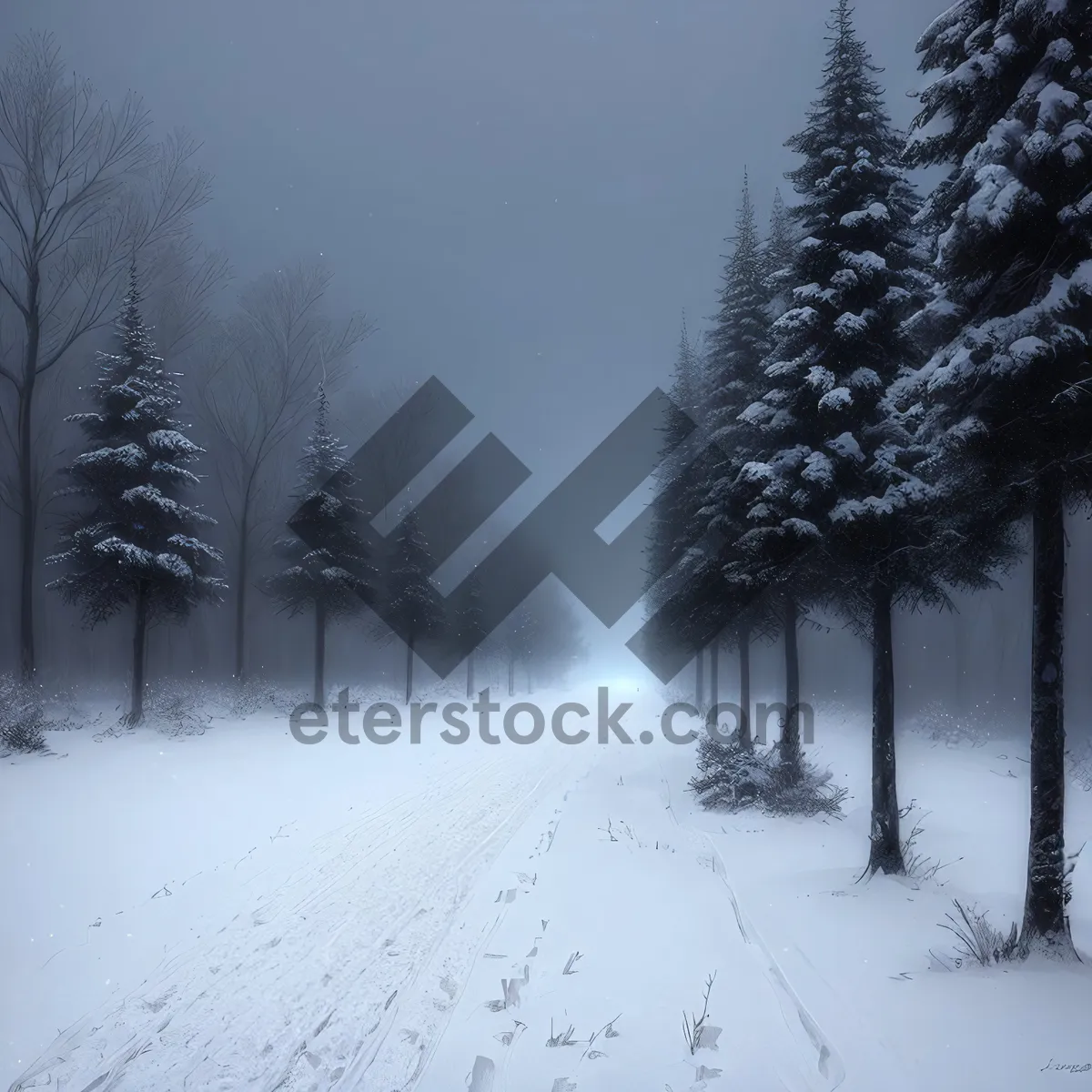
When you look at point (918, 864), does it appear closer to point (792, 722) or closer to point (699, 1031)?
point (792, 722)

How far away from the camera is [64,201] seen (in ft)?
62.1

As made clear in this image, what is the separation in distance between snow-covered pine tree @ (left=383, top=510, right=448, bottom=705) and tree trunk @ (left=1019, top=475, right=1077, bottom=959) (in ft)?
94.0

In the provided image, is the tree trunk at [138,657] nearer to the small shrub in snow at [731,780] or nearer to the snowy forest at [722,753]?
the snowy forest at [722,753]

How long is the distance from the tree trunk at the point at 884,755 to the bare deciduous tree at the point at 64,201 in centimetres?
2282

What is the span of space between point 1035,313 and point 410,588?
29344 mm

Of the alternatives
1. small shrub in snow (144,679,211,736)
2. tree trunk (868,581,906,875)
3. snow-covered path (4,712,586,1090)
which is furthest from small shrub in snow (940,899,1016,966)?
small shrub in snow (144,679,211,736)

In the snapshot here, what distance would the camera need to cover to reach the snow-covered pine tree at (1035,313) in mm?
6113

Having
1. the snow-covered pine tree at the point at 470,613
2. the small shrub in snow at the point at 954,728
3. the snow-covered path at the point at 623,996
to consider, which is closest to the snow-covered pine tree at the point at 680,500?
the small shrub in snow at the point at 954,728

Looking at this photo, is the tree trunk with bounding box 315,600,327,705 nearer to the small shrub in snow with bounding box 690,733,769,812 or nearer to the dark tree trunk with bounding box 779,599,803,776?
the small shrub in snow with bounding box 690,733,769,812

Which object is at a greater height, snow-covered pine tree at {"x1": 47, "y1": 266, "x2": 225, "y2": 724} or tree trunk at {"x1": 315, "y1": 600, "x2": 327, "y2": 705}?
snow-covered pine tree at {"x1": 47, "y1": 266, "x2": 225, "y2": 724}

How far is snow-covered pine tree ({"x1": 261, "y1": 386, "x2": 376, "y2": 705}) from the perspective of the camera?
2688cm

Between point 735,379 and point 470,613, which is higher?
point 735,379

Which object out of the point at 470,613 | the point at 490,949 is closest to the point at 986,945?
the point at 490,949

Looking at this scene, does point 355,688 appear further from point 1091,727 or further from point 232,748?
point 1091,727
